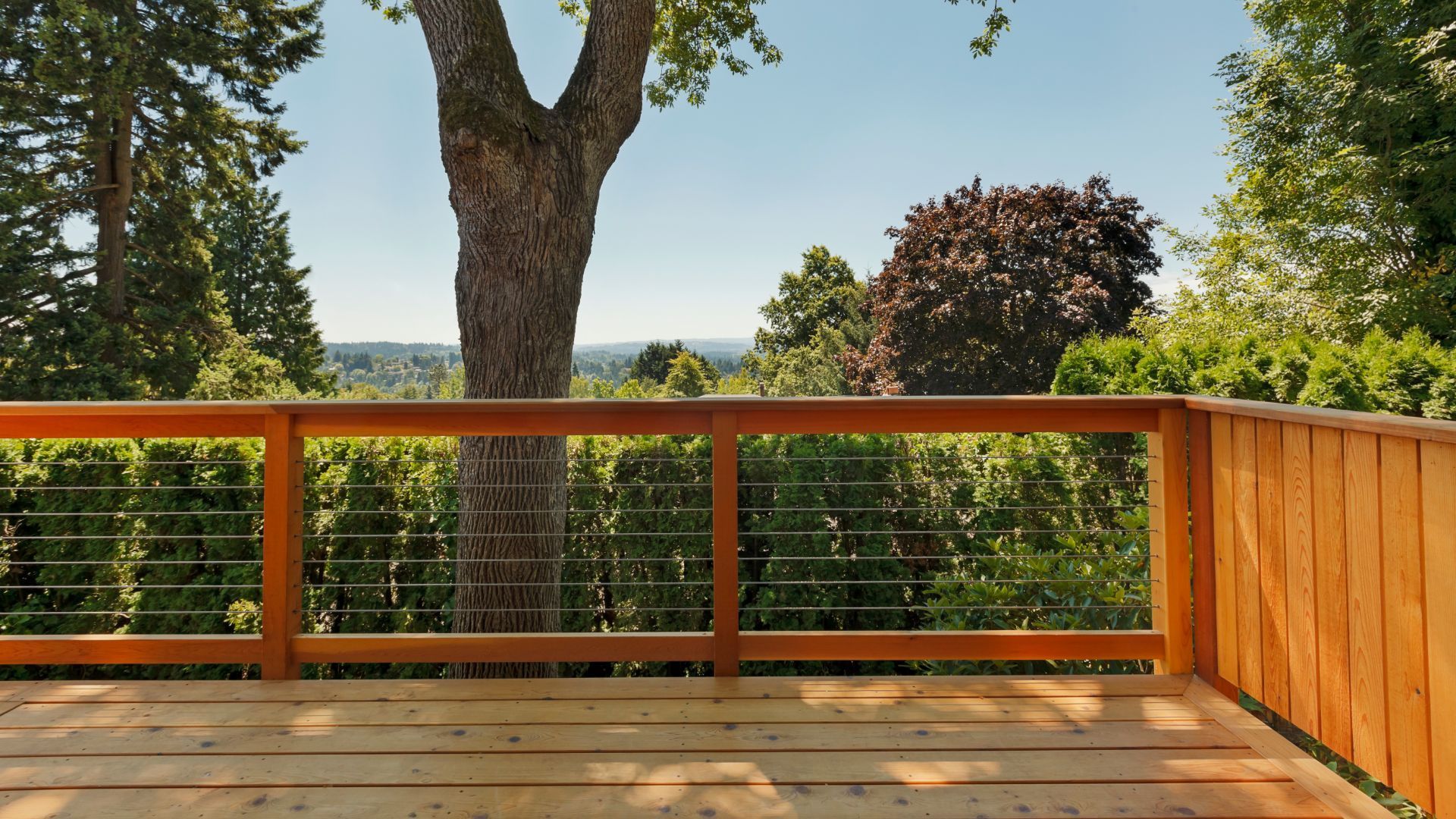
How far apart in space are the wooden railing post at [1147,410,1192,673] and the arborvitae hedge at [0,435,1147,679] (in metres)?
1.22

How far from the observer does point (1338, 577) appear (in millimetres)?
1752

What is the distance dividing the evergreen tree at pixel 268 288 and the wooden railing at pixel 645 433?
25342mm

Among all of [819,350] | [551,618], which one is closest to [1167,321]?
[551,618]

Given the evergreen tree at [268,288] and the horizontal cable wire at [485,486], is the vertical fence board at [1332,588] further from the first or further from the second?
the evergreen tree at [268,288]

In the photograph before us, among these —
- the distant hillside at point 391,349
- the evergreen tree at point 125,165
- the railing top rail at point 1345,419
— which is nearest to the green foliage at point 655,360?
the distant hillside at point 391,349

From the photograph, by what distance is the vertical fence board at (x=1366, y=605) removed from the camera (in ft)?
5.35

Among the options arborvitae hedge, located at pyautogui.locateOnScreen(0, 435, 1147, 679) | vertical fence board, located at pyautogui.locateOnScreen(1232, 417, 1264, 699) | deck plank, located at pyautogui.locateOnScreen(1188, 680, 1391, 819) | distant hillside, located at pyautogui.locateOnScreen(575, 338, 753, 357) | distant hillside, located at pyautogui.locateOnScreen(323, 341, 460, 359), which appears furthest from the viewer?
distant hillside, located at pyautogui.locateOnScreen(575, 338, 753, 357)

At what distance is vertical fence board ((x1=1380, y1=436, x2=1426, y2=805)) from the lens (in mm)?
1521

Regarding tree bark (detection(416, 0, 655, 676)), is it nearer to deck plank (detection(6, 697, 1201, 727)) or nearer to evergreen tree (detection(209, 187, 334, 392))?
deck plank (detection(6, 697, 1201, 727))

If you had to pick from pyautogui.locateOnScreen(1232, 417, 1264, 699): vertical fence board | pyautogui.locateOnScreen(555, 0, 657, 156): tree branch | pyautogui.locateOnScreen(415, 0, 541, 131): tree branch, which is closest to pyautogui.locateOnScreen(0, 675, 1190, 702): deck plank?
pyautogui.locateOnScreen(1232, 417, 1264, 699): vertical fence board

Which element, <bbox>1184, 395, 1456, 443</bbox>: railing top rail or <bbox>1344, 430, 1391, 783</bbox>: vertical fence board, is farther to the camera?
<bbox>1344, 430, 1391, 783</bbox>: vertical fence board

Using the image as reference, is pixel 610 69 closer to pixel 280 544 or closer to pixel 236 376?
pixel 280 544

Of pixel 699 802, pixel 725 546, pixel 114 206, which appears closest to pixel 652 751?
pixel 699 802

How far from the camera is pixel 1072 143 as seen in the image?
74.2 ft
